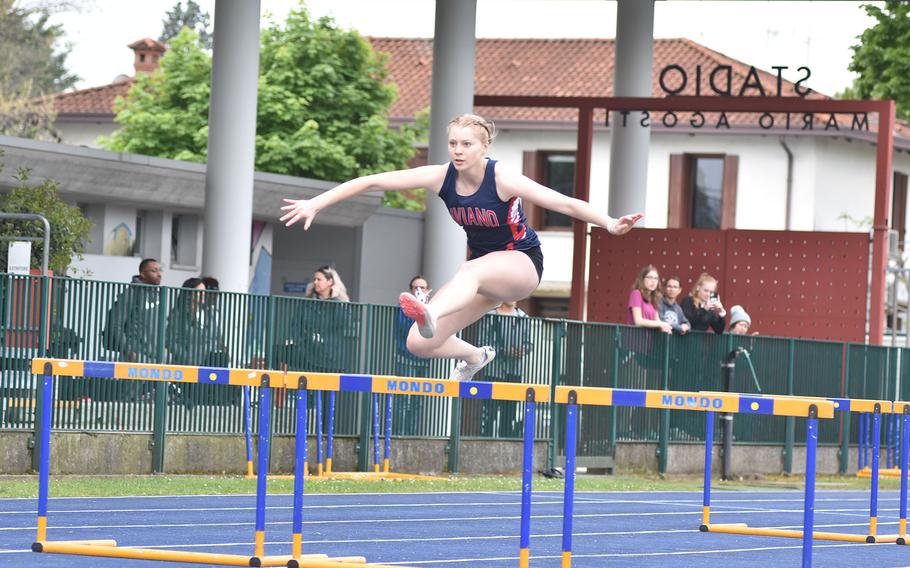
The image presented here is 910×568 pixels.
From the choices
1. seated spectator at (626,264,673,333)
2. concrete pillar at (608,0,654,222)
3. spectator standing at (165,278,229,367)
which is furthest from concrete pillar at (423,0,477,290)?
spectator standing at (165,278,229,367)

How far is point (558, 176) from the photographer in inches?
2346

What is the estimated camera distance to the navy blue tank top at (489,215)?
34.3 feet

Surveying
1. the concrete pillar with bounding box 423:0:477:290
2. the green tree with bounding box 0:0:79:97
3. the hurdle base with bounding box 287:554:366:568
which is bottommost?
the hurdle base with bounding box 287:554:366:568

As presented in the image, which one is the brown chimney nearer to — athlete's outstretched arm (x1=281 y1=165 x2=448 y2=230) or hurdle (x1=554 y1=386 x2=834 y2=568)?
hurdle (x1=554 y1=386 x2=834 y2=568)

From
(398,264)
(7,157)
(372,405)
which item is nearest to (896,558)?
(372,405)

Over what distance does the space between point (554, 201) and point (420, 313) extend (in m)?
0.97

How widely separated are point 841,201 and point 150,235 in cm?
3271

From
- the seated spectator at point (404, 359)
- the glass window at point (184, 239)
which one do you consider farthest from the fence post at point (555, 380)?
the glass window at point (184, 239)

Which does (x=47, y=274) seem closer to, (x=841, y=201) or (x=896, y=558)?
(x=896, y=558)

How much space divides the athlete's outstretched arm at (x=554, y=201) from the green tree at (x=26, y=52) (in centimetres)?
5277

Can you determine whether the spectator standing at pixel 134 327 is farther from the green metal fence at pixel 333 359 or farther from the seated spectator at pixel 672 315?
the seated spectator at pixel 672 315

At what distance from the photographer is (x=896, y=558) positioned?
1452cm

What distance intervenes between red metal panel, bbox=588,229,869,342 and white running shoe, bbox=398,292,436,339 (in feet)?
60.7

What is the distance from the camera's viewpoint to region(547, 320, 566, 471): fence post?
74.4 feet
